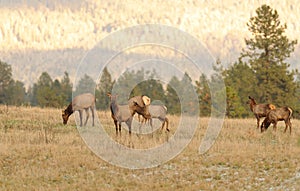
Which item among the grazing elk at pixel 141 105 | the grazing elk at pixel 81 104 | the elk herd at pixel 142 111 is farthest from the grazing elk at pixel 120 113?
the grazing elk at pixel 81 104

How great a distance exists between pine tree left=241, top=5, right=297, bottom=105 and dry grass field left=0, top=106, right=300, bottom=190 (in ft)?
104

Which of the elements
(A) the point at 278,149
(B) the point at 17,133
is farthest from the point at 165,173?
(B) the point at 17,133

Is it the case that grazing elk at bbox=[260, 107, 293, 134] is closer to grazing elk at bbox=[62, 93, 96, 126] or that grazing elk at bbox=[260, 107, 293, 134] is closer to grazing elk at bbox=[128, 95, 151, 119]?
grazing elk at bbox=[128, 95, 151, 119]

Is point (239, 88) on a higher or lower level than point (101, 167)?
higher

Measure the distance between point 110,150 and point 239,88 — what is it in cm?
4256

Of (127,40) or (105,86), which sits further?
(105,86)

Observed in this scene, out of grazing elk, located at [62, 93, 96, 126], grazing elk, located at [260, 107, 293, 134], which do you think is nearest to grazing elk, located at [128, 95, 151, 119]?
grazing elk, located at [62, 93, 96, 126]

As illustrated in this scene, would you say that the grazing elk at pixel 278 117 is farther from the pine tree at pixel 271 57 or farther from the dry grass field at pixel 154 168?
the pine tree at pixel 271 57

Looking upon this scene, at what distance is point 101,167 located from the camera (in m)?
17.2

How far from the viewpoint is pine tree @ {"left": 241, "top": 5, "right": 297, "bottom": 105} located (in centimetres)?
5438

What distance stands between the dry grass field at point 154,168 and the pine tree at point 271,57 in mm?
31776

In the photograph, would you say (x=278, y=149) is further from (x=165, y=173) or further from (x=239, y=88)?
(x=239, y=88)

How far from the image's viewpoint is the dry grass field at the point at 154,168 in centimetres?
Result: 1519

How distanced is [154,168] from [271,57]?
41.2 m
